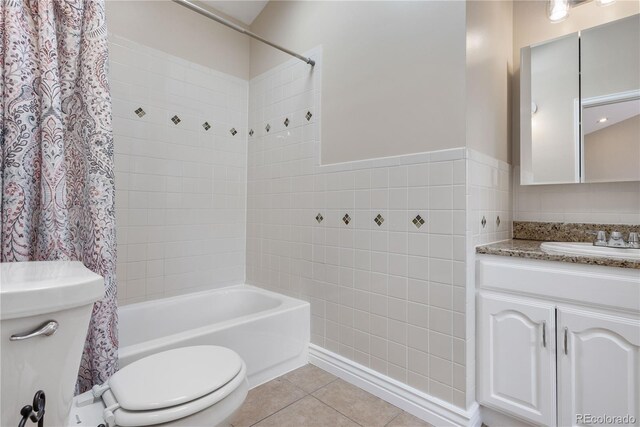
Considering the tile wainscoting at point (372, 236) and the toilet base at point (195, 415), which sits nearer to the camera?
the toilet base at point (195, 415)

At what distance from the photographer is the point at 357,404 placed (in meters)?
1.64

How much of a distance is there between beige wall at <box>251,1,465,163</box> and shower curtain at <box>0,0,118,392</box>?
1.19 m

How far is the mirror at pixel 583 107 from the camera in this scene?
61.4 inches

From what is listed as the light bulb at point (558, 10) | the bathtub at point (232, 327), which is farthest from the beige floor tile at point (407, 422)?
the light bulb at point (558, 10)

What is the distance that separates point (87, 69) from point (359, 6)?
1434mm

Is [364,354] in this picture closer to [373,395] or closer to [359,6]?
[373,395]

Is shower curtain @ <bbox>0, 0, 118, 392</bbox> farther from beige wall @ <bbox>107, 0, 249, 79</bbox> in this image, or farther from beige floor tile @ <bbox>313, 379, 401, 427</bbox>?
beige floor tile @ <bbox>313, 379, 401, 427</bbox>

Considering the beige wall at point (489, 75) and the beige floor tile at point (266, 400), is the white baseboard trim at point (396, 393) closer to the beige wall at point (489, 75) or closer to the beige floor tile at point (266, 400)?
the beige floor tile at point (266, 400)

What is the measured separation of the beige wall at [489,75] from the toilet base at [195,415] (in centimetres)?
142

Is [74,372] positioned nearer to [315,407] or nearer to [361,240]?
[315,407]

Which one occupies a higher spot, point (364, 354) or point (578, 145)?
point (578, 145)

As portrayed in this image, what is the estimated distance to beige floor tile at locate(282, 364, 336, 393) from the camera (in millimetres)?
1797

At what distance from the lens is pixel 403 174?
1648 millimetres

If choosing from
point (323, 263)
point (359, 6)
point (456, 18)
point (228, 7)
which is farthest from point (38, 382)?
point (228, 7)
